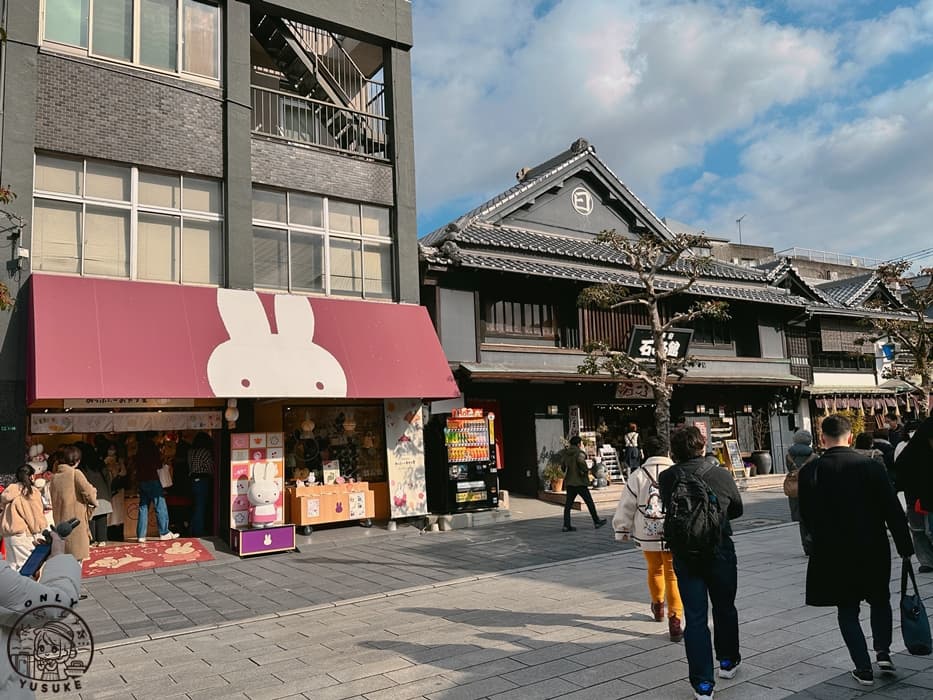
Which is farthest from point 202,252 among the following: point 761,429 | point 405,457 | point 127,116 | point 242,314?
point 761,429

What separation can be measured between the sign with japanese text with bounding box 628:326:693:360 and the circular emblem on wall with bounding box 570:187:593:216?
16.3ft

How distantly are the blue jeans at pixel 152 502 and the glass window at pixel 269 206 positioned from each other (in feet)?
18.2

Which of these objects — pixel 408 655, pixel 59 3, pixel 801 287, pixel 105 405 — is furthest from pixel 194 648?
pixel 801 287

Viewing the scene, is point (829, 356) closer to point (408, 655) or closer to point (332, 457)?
point (332, 457)

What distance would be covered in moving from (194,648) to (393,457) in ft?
24.7

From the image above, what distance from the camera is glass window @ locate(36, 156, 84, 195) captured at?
456 inches

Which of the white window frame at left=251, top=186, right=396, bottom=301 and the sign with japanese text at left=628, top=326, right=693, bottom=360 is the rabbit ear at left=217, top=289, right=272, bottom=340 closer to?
the white window frame at left=251, top=186, right=396, bottom=301

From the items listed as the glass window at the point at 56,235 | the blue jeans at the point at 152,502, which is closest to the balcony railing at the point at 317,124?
the glass window at the point at 56,235

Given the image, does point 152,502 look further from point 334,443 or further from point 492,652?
point 492,652

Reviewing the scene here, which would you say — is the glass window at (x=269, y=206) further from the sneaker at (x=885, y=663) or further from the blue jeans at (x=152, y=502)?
the sneaker at (x=885, y=663)

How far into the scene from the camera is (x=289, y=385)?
1223 cm

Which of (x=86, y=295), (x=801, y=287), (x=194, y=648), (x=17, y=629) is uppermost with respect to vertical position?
(x=801, y=287)

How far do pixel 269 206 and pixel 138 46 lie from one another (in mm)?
3649

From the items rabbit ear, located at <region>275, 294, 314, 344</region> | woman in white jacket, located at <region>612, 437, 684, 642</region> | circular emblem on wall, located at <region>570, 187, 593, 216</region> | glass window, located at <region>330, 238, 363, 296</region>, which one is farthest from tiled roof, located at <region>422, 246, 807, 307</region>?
woman in white jacket, located at <region>612, 437, 684, 642</region>
